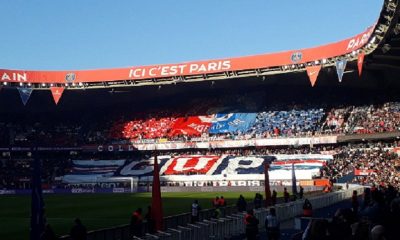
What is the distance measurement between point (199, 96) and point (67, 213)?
47008 millimetres

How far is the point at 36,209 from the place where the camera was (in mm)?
13297

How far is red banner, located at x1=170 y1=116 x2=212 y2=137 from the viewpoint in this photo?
246 feet

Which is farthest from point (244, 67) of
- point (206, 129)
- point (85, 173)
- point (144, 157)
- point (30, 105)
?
point (30, 105)

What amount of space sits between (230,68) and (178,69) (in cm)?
690

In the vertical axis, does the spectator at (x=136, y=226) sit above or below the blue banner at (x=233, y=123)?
below

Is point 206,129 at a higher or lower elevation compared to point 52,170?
higher

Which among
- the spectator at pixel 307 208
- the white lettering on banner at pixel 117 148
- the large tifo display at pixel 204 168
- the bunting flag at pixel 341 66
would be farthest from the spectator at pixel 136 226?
the white lettering on banner at pixel 117 148

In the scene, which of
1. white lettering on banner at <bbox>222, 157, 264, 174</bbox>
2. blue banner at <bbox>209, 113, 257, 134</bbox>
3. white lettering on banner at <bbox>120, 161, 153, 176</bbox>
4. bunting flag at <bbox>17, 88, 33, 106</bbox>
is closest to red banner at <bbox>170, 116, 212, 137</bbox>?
blue banner at <bbox>209, 113, 257, 134</bbox>

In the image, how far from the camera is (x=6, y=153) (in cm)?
7619

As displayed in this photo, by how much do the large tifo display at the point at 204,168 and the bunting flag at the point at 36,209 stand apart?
47678mm

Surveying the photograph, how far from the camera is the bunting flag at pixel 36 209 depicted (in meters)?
12.9

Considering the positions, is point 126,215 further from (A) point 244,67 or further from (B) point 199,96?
(B) point 199,96

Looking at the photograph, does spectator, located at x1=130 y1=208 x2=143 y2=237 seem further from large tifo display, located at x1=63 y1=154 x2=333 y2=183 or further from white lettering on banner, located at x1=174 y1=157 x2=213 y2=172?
white lettering on banner, located at x1=174 y1=157 x2=213 y2=172

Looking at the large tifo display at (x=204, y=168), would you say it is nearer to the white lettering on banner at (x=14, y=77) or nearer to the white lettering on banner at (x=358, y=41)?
the white lettering on banner at (x=14, y=77)
